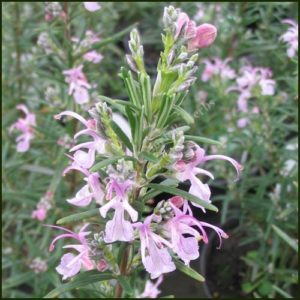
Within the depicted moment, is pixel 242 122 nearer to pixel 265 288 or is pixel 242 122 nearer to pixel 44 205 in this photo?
pixel 265 288

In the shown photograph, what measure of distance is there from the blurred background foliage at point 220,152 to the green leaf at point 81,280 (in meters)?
0.60

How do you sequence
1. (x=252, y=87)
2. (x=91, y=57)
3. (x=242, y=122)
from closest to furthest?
(x=91, y=57), (x=252, y=87), (x=242, y=122)

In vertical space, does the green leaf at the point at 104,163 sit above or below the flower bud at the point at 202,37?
below

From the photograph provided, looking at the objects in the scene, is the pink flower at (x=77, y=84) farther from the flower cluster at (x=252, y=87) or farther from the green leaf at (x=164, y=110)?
the green leaf at (x=164, y=110)

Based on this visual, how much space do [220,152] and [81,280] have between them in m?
0.92

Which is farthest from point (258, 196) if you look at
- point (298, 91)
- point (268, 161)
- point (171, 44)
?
point (171, 44)

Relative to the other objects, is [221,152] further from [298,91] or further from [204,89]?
[204,89]

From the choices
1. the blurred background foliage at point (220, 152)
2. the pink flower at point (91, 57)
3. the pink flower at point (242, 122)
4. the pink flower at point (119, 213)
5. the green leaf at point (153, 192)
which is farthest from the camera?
the pink flower at point (242, 122)

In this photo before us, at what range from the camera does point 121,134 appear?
79 cm

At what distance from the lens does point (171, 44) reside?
77 cm

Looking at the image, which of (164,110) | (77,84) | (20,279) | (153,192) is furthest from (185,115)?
(20,279)

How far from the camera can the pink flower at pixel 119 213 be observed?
74 cm

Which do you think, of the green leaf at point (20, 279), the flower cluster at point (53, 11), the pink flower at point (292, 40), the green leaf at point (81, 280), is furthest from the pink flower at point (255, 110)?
the green leaf at point (81, 280)

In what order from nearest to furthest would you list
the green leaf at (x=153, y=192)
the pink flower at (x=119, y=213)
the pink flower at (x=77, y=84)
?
1. the pink flower at (x=119, y=213)
2. the green leaf at (x=153, y=192)
3. the pink flower at (x=77, y=84)
